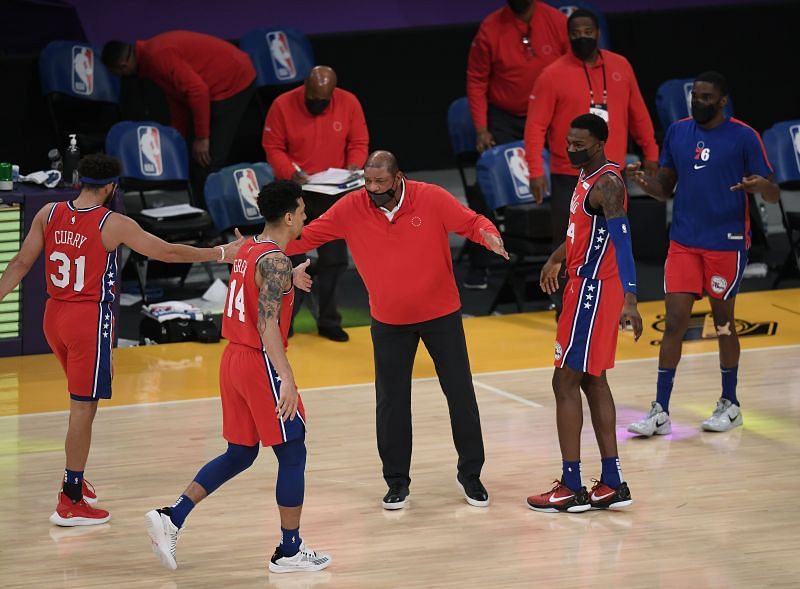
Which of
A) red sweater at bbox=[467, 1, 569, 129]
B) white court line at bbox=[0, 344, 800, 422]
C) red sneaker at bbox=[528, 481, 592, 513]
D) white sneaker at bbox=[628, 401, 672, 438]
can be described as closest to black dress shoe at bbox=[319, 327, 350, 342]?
white court line at bbox=[0, 344, 800, 422]

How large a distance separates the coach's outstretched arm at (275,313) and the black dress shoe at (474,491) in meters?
1.35

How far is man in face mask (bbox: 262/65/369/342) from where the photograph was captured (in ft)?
31.8

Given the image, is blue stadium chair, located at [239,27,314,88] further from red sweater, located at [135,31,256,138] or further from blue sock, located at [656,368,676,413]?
blue sock, located at [656,368,676,413]

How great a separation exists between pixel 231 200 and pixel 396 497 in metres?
4.64

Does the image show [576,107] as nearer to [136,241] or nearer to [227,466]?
[136,241]

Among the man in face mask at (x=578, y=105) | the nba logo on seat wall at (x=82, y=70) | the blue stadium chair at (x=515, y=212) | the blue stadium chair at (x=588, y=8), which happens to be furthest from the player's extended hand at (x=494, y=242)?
the blue stadium chair at (x=588, y=8)

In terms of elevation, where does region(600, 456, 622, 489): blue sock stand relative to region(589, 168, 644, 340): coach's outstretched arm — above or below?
below

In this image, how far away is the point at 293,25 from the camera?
1312 centimetres

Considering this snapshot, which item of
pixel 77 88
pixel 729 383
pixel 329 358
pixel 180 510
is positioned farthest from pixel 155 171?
pixel 180 510

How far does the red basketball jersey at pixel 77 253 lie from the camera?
6.18 m

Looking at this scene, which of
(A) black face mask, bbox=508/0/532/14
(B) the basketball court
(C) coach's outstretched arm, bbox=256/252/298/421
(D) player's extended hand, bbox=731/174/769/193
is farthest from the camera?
(A) black face mask, bbox=508/0/532/14

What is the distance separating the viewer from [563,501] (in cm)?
633

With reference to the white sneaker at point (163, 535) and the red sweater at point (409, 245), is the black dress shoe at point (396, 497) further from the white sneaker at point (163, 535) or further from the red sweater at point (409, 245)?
the white sneaker at point (163, 535)

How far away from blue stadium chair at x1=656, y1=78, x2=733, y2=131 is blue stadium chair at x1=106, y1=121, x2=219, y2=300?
14.2 feet
